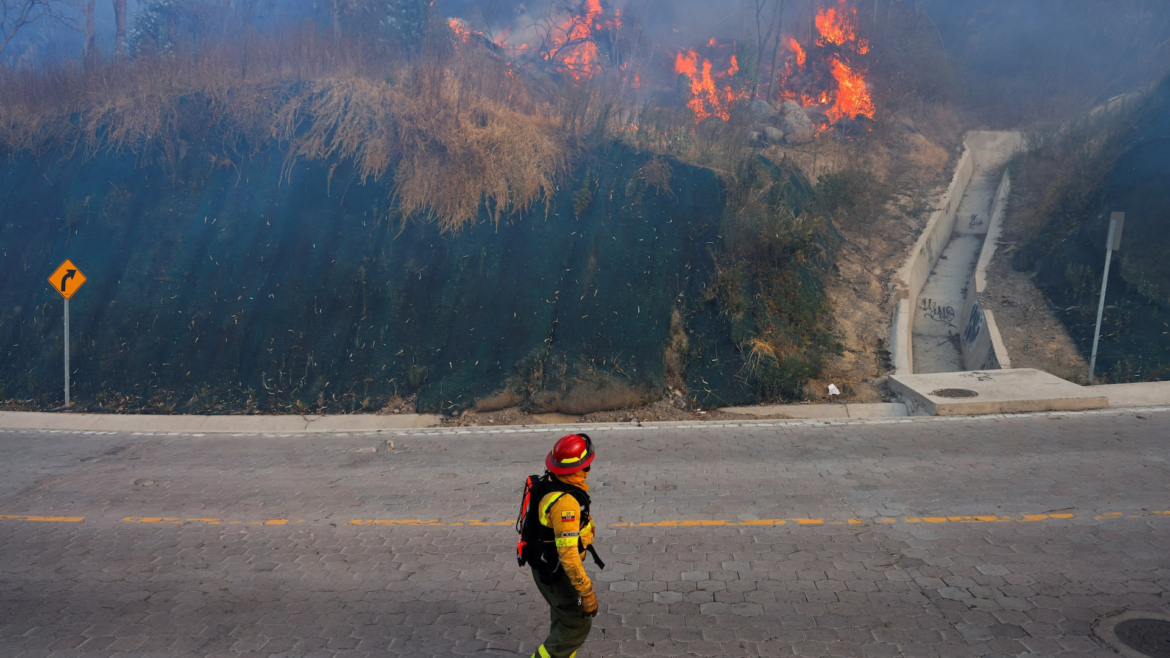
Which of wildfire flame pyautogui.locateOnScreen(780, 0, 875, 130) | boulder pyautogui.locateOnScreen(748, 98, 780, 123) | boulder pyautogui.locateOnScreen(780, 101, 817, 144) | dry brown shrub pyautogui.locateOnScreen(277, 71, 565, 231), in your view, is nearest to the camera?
dry brown shrub pyautogui.locateOnScreen(277, 71, 565, 231)

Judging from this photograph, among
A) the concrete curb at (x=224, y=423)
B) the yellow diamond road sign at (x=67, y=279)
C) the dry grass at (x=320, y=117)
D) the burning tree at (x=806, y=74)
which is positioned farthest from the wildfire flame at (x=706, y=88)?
the yellow diamond road sign at (x=67, y=279)

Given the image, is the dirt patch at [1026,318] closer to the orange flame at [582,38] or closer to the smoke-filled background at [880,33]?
the smoke-filled background at [880,33]

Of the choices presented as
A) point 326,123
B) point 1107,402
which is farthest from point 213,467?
point 1107,402

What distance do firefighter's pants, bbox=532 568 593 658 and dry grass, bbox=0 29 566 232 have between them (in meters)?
11.7

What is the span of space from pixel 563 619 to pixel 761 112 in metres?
23.0

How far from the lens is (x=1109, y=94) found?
2688cm

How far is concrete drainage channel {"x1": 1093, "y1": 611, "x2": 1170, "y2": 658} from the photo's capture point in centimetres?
429

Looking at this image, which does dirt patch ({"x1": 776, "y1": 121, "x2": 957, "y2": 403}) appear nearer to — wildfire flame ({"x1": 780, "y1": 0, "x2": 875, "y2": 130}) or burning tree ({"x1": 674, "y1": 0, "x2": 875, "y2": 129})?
wildfire flame ({"x1": 780, "y1": 0, "x2": 875, "y2": 130})

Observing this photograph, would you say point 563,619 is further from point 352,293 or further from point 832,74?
point 832,74

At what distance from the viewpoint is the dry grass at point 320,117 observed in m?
15.4

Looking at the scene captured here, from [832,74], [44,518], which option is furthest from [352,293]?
[832,74]

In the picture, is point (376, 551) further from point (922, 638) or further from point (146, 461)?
point (146, 461)

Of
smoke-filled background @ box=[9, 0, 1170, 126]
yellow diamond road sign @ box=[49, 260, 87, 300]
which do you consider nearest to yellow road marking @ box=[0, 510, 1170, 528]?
yellow diamond road sign @ box=[49, 260, 87, 300]

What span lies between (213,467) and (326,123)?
1055 cm
